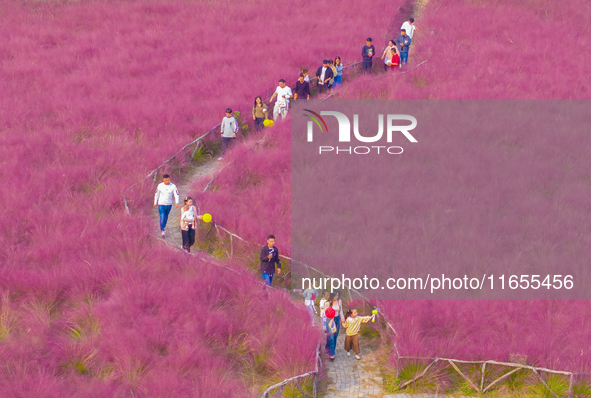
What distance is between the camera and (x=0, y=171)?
A: 1483 centimetres

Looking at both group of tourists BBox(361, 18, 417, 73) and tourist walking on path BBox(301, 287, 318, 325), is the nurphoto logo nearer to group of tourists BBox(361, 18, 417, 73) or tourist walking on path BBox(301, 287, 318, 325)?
group of tourists BBox(361, 18, 417, 73)

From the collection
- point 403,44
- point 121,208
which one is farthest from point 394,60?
point 121,208

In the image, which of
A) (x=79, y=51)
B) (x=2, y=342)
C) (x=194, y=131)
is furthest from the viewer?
(x=79, y=51)

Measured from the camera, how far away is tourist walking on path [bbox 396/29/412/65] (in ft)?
72.2

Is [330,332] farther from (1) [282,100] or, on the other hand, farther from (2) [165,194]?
(1) [282,100]

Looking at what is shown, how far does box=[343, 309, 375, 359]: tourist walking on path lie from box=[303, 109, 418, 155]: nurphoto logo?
7.20 metres

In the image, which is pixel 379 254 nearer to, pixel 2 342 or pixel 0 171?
pixel 2 342

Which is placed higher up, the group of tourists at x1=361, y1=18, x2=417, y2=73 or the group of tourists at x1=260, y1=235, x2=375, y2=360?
the group of tourists at x1=361, y1=18, x2=417, y2=73

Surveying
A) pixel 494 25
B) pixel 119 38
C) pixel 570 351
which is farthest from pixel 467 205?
pixel 119 38

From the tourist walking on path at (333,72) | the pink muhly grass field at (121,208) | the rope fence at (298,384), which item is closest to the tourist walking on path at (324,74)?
the tourist walking on path at (333,72)

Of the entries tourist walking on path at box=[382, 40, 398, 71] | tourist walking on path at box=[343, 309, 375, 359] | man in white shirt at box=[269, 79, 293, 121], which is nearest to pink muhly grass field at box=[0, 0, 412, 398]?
tourist walking on path at box=[343, 309, 375, 359]

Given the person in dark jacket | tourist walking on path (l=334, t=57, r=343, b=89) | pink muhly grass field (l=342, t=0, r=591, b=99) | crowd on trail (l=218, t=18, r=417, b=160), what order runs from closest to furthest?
the person in dark jacket → crowd on trail (l=218, t=18, r=417, b=160) → pink muhly grass field (l=342, t=0, r=591, b=99) → tourist walking on path (l=334, t=57, r=343, b=89)

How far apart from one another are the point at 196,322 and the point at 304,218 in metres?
4.33

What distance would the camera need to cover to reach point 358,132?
690 inches
